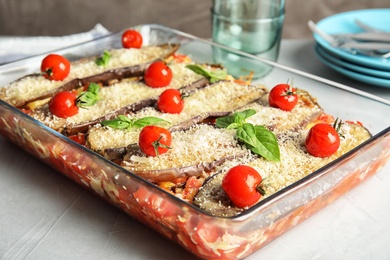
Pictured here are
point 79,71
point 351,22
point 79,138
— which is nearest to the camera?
point 79,138

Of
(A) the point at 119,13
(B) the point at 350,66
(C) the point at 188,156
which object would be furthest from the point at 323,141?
(A) the point at 119,13

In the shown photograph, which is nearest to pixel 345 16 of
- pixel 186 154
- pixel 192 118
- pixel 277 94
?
pixel 277 94

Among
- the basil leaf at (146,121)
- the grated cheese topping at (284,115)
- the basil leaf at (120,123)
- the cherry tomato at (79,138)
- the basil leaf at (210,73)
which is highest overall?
the basil leaf at (146,121)

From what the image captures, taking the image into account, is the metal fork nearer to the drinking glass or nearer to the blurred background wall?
the drinking glass

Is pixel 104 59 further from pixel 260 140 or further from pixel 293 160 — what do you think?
pixel 293 160

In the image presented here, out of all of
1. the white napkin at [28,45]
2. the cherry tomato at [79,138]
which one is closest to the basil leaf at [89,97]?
the cherry tomato at [79,138]

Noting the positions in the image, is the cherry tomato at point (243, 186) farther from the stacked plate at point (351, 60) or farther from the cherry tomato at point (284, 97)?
the stacked plate at point (351, 60)
